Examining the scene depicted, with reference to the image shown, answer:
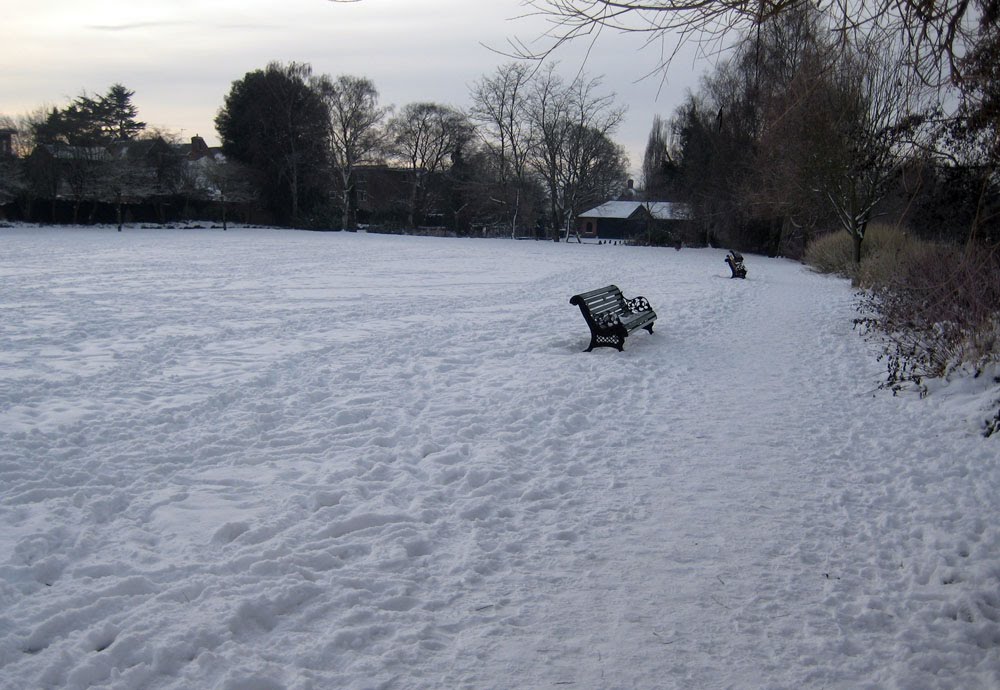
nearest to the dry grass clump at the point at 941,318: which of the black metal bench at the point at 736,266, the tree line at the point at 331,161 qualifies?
the black metal bench at the point at 736,266

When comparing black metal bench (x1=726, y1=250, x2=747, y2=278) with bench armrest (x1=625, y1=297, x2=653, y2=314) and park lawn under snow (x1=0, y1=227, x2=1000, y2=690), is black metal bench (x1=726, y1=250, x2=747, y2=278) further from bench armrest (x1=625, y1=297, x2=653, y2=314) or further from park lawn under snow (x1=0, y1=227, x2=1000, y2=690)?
park lawn under snow (x1=0, y1=227, x2=1000, y2=690)

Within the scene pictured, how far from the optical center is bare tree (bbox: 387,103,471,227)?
5950cm

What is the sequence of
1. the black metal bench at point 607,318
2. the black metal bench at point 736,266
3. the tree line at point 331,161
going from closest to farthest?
1. the black metal bench at point 607,318
2. the black metal bench at point 736,266
3. the tree line at point 331,161

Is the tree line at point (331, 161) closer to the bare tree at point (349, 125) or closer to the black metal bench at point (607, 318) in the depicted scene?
the bare tree at point (349, 125)

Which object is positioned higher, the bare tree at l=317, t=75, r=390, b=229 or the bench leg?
the bare tree at l=317, t=75, r=390, b=229

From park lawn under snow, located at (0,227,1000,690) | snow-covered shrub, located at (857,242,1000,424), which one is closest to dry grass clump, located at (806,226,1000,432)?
snow-covered shrub, located at (857,242,1000,424)

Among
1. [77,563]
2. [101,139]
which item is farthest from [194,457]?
[101,139]

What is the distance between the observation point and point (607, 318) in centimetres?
995

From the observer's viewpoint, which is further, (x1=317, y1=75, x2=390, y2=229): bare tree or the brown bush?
(x1=317, y1=75, x2=390, y2=229): bare tree

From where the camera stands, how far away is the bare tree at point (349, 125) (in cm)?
5584

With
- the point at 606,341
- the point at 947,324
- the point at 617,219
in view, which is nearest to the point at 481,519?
the point at 606,341

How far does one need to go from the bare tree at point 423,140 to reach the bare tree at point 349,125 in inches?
81.7

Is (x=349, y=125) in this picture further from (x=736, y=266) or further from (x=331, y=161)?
(x=736, y=266)

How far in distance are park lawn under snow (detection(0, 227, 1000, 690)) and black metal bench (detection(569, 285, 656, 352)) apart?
42cm
